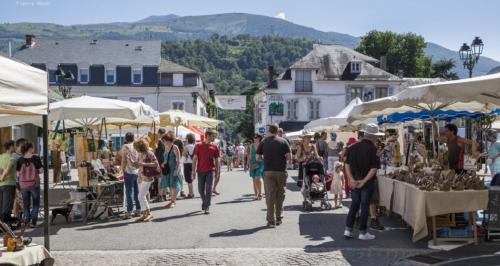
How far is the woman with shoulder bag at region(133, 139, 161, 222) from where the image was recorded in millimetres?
12625

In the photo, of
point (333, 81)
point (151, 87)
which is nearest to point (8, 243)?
point (333, 81)

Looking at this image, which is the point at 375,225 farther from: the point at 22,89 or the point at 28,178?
the point at 22,89

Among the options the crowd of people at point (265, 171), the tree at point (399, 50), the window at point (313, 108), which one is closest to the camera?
the crowd of people at point (265, 171)

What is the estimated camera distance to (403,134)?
94.0 ft

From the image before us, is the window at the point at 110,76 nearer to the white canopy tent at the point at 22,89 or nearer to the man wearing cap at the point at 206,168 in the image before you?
the man wearing cap at the point at 206,168

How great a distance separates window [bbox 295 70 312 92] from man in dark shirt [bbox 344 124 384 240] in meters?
50.3

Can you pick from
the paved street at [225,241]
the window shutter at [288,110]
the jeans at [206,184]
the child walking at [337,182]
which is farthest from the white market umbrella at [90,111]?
the window shutter at [288,110]

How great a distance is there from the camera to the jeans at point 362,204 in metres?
10.1

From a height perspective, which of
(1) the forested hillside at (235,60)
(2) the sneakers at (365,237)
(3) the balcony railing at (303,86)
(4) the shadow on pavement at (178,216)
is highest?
(1) the forested hillside at (235,60)

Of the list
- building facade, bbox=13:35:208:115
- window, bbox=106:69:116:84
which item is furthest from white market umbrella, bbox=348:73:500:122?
window, bbox=106:69:116:84

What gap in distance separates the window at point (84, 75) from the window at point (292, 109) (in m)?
21.8

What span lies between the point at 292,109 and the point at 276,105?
117 inches

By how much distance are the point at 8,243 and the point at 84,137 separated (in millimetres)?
10656

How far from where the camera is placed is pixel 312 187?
555 inches
